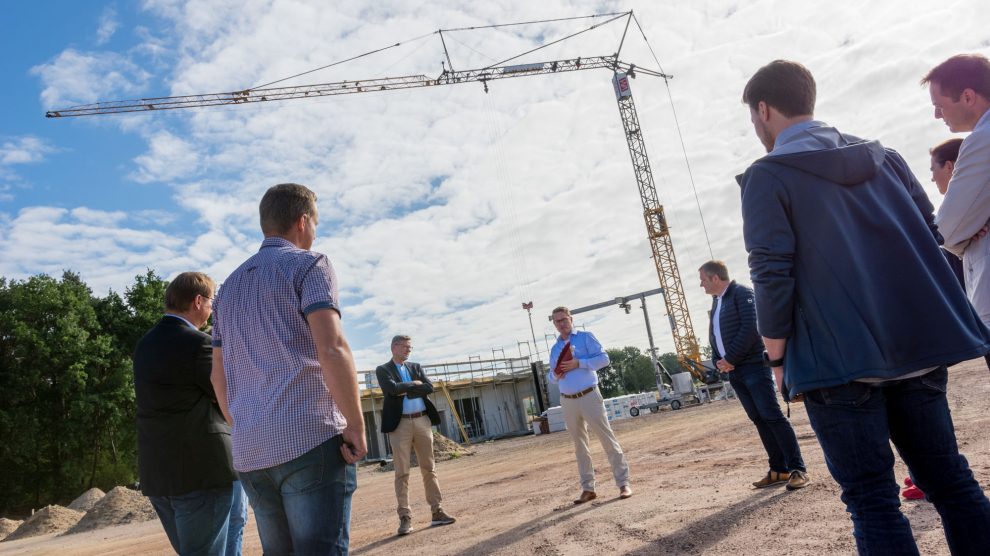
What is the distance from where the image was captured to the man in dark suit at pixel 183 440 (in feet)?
10.5

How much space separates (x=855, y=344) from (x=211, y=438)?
9.51ft

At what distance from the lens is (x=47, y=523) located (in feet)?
66.3

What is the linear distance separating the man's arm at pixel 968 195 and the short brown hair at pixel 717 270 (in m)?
3.29

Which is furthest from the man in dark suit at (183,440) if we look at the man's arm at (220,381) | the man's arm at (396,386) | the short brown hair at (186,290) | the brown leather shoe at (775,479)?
the brown leather shoe at (775,479)

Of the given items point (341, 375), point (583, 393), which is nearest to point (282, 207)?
point (341, 375)

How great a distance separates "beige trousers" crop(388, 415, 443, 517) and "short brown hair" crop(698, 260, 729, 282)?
129 inches

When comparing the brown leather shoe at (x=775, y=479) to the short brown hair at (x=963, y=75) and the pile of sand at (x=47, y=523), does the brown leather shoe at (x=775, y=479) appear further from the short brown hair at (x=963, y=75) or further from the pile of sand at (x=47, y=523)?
the pile of sand at (x=47, y=523)

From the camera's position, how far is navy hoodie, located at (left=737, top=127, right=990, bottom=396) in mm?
1991

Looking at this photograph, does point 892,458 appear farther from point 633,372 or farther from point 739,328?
point 633,372

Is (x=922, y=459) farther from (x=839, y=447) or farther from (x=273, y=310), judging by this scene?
(x=273, y=310)

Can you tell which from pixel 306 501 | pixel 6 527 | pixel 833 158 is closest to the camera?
pixel 833 158

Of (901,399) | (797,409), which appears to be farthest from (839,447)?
(797,409)

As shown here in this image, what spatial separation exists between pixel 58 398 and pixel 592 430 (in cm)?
3413

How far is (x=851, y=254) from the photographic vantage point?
2074 millimetres
